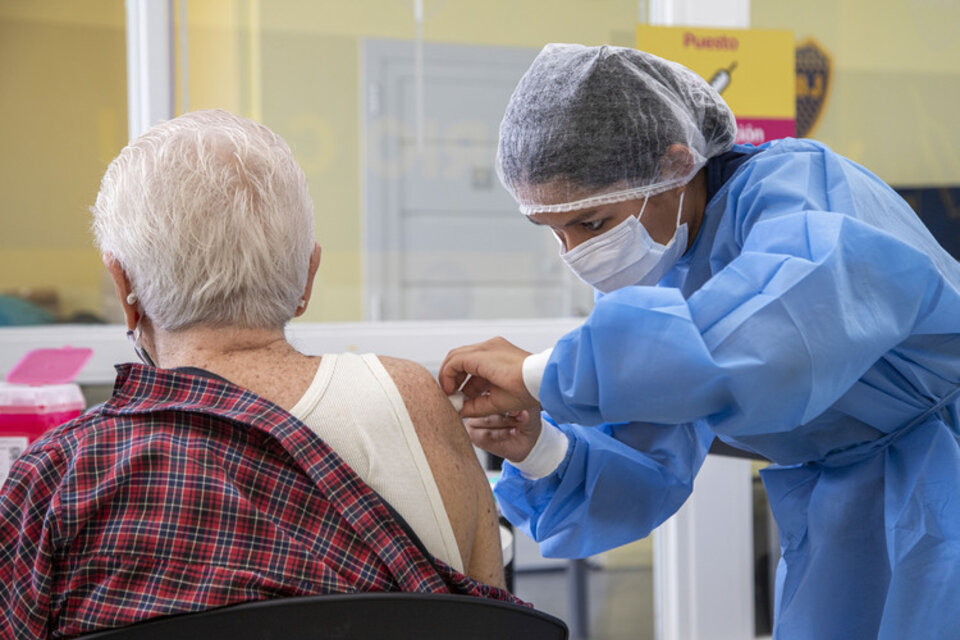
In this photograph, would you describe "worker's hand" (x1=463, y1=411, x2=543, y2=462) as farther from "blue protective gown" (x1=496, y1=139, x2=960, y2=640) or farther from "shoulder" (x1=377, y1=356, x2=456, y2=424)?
"shoulder" (x1=377, y1=356, x2=456, y2=424)

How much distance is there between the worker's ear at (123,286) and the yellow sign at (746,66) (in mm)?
1751

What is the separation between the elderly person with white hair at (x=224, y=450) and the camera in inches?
31.8

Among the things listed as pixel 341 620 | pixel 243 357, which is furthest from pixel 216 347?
pixel 341 620

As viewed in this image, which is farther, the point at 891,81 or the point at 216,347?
the point at 891,81

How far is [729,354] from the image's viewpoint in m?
0.86

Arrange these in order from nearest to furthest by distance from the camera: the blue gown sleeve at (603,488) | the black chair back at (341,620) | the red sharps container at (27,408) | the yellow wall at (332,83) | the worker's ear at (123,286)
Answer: the black chair back at (341,620)
the worker's ear at (123,286)
the blue gown sleeve at (603,488)
the red sharps container at (27,408)
the yellow wall at (332,83)

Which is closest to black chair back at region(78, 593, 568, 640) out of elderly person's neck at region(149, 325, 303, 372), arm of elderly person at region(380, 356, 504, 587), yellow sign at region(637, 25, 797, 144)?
arm of elderly person at region(380, 356, 504, 587)

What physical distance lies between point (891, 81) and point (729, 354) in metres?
2.34

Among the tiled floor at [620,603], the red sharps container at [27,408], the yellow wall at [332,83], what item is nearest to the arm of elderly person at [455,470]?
the red sharps container at [27,408]

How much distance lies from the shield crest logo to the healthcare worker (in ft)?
5.37

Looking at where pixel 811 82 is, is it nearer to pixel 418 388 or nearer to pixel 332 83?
pixel 332 83

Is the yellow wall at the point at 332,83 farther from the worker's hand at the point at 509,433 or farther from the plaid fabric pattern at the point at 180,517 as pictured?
the plaid fabric pattern at the point at 180,517

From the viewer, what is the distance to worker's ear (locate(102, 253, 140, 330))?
96 cm

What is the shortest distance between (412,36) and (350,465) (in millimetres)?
1883
